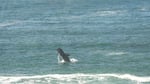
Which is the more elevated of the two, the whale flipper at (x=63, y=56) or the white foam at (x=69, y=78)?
the whale flipper at (x=63, y=56)

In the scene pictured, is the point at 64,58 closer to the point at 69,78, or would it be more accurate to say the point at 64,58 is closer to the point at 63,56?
the point at 63,56

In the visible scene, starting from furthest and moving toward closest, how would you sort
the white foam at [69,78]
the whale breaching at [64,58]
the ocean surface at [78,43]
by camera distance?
1. the whale breaching at [64,58]
2. the ocean surface at [78,43]
3. the white foam at [69,78]

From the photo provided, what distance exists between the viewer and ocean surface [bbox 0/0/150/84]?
157 feet

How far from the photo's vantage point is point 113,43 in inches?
2328

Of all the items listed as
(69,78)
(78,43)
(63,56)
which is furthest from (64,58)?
(78,43)

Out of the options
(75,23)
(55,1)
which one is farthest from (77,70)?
(55,1)

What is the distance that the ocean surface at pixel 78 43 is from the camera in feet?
157

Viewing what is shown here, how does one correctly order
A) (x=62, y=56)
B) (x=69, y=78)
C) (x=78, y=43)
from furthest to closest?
(x=78, y=43) → (x=62, y=56) → (x=69, y=78)

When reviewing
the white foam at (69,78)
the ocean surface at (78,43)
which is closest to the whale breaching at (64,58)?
the ocean surface at (78,43)

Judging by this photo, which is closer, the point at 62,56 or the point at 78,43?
the point at 62,56

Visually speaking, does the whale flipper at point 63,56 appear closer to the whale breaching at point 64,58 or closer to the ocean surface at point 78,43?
the whale breaching at point 64,58

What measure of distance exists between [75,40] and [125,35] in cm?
529

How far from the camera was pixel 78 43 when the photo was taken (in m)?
59.9

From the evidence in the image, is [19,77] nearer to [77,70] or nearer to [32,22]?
[77,70]
